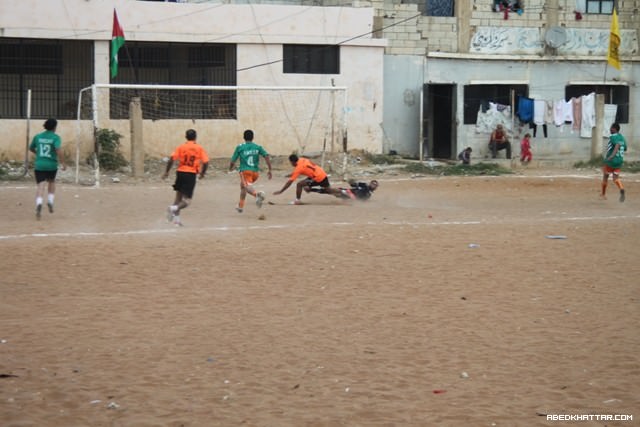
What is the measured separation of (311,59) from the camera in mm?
28172

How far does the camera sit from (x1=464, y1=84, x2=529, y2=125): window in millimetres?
29875

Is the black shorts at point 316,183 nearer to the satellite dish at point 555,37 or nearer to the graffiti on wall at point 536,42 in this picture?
the graffiti on wall at point 536,42

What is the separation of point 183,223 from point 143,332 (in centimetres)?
723

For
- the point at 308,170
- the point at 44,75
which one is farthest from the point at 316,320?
the point at 44,75

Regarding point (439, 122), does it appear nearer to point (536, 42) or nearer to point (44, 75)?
point (536, 42)

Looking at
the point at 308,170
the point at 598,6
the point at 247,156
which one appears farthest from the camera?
the point at 598,6

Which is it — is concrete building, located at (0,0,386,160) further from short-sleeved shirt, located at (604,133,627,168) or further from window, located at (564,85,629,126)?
short-sleeved shirt, located at (604,133,627,168)

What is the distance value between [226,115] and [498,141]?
27.1ft

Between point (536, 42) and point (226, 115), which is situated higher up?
point (536, 42)

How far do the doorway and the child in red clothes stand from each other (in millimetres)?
1997

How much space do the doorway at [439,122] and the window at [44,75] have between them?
1024cm

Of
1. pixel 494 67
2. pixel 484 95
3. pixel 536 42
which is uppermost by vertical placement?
pixel 536 42

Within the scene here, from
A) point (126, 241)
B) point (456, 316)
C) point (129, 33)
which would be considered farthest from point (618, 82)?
point (456, 316)

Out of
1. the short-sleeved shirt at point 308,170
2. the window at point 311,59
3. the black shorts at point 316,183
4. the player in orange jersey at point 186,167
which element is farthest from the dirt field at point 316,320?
the window at point 311,59
